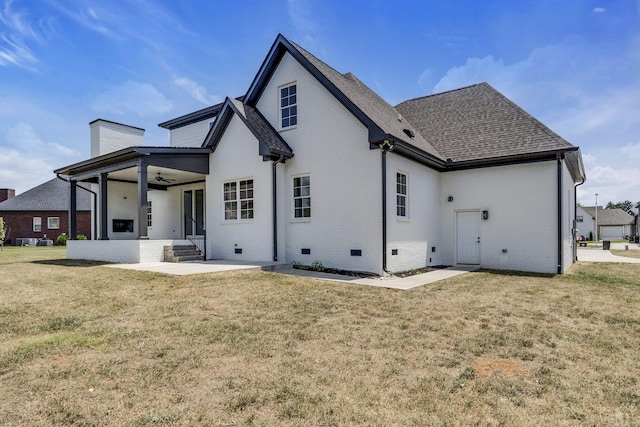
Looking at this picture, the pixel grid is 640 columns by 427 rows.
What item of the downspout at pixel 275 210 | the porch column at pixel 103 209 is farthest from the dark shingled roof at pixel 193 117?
the downspout at pixel 275 210

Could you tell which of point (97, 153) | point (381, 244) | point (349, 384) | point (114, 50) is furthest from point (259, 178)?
point (97, 153)

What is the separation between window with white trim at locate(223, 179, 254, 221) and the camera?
511 inches

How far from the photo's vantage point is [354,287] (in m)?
8.56

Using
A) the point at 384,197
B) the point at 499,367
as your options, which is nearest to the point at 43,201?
the point at 384,197

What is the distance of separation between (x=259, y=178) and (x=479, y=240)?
8.54 m

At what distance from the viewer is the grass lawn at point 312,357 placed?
2.98 metres

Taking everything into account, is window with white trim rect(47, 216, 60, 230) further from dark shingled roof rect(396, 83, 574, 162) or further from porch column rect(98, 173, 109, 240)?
dark shingled roof rect(396, 83, 574, 162)

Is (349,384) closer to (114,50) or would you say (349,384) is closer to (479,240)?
(479,240)

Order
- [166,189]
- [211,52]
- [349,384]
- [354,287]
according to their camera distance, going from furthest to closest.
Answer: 1. [166,189]
2. [211,52]
3. [354,287]
4. [349,384]

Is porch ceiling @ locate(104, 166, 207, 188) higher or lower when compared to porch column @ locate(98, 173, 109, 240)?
higher

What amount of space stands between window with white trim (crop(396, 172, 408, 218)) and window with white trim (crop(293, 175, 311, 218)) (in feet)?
9.63

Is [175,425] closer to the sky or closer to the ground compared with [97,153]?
closer to the ground

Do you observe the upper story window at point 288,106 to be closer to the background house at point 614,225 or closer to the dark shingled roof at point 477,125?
the dark shingled roof at point 477,125

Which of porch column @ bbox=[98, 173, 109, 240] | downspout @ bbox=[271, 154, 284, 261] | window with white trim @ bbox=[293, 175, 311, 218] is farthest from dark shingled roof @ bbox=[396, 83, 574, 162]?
porch column @ bbox=[98, 173, 109, 240]
